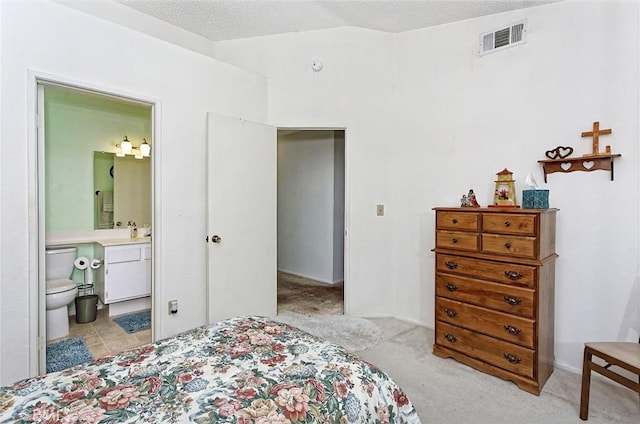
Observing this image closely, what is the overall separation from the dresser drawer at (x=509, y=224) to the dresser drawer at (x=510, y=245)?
1.5 inches

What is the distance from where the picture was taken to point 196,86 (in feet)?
9.73

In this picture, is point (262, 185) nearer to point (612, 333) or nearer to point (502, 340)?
point (502, 340)

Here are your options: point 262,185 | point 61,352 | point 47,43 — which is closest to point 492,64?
point 262,185

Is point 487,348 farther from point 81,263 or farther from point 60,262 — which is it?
point 60,262

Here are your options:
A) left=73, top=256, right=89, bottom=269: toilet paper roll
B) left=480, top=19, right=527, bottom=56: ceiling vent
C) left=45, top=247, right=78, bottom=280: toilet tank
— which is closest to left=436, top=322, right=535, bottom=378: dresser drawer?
left=480, top=19, right=527, bottom=56: ceiling vent

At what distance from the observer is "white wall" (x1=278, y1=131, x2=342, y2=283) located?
507 cm

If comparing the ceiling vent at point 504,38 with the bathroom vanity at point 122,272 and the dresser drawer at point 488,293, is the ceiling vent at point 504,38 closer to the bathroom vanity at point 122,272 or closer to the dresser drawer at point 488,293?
the dresser drawer at point 488,293

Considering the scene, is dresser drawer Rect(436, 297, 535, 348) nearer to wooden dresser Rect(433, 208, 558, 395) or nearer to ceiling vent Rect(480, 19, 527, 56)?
wooden dresser Rect(433, 208, 558, 395)

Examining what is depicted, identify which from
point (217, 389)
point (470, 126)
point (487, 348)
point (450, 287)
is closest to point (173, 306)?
point (217, 389)

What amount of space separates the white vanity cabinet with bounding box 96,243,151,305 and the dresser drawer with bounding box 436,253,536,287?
3044mm

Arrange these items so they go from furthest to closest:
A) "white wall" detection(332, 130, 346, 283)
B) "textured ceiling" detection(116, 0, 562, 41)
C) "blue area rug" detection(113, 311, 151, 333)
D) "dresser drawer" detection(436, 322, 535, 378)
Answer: "white wall" detection(332, 130, 346, 283) → "blue area rug" detection(113, 311, 151, 333) → "textured ceiling" detection(116, 0, 562, 41) → "dresser drawer" detection(436, 322, 535, 378)

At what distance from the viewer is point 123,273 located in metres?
3.49

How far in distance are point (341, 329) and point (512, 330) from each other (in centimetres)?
148

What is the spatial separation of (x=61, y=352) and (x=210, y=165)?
1975 millimetres
